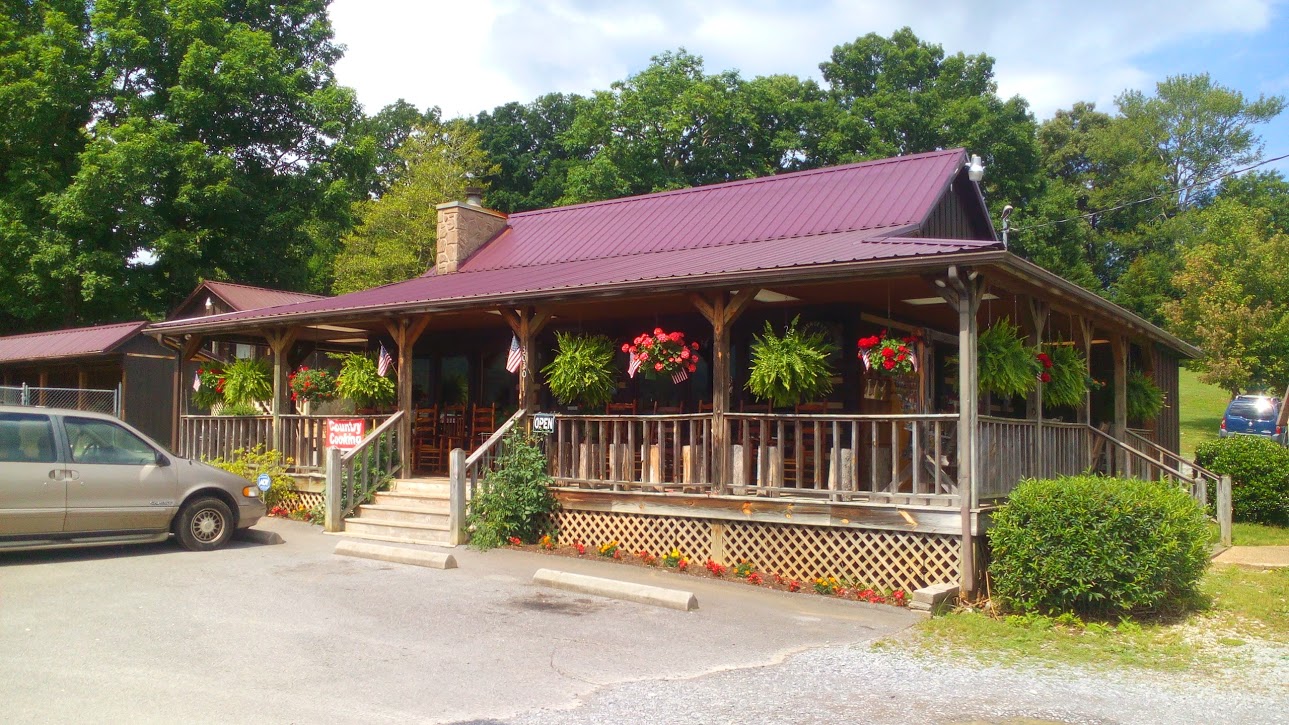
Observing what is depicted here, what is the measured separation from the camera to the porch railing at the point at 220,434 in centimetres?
1548

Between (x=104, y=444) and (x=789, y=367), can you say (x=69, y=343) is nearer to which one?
(x=104, y=444)

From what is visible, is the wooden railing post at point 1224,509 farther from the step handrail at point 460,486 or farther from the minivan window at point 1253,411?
the minivan window at point 1253,411

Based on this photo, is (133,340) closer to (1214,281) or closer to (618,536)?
(618,536)

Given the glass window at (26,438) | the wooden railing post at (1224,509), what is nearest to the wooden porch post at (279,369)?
the glass window at (26,438)

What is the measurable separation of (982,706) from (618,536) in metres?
6.03

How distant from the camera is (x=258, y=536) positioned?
11938mm

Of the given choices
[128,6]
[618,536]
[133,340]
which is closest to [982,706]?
[618,536]

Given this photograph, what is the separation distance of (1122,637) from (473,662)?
17.1ft

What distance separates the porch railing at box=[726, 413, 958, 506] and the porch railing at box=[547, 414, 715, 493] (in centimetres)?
42

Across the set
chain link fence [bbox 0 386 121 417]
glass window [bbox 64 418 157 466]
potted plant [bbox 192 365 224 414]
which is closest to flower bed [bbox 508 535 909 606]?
glass window [bbox 64 418 157 466]

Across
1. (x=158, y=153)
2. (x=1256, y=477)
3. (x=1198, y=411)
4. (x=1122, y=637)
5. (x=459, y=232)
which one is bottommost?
(x=1122, y=637)

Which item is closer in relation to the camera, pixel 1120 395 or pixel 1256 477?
pixel 1120 395

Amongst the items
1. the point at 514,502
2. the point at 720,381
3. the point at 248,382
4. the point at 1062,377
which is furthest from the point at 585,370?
the point at 248,382

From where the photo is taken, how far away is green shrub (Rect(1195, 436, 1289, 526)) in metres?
15.8
